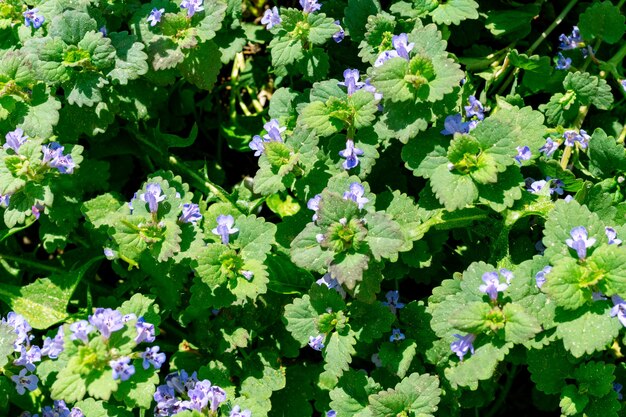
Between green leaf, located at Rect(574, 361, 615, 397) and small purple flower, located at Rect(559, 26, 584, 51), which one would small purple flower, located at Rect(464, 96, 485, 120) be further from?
green leaf, located at Rect(574, 361, 615, 397)

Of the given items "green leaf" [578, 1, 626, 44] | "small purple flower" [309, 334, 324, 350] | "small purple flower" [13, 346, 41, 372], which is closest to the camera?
"small purple flower" [309, 334, 324, 350]

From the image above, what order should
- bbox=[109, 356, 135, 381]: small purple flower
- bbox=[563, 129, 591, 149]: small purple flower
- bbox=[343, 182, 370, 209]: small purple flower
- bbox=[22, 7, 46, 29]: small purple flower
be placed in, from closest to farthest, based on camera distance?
bbox=[109, 356, 135, 381]: small purple flower, bbox=[343, 182, 370, 209]: small purple flower, bbox=[22, 7, 46, 29]: small purple flower, bbox=[563, 129, 591, 149]: small purple flower

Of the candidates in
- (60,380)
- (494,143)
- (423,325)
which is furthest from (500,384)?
(60,380)

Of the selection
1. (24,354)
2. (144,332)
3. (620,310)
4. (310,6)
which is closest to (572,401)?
(620,310)

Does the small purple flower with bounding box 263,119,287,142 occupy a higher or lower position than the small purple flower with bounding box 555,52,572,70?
higher

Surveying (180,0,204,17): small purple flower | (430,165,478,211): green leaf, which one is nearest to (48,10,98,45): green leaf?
(180,0,204,17): small purple flower

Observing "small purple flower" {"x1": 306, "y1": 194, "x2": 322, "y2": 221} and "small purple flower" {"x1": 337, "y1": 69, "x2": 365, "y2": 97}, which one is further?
"small purple flower" {"x1": 337, "y1": 69, "x2": 365, "y2": 97}

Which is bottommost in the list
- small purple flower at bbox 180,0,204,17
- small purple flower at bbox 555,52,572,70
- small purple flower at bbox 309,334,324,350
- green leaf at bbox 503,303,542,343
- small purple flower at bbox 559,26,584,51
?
small purple flower at bbox 309,334,324,350

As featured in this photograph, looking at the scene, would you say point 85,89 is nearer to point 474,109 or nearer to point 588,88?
point 474,109
